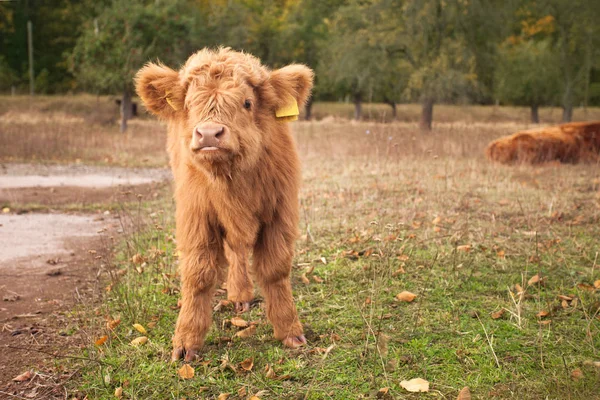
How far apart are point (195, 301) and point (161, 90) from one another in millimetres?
1387

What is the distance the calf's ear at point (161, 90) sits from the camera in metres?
3.20

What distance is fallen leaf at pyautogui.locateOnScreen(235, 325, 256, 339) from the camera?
11.1 feet

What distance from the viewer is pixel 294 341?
322 centimetres

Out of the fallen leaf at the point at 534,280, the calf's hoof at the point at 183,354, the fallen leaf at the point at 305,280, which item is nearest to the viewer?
the calf's hoof at the point at 183,354

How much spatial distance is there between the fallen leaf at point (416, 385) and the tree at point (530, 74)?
3261 centimetres

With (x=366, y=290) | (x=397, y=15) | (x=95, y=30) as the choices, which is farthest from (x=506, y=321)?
(x=95, y=30)

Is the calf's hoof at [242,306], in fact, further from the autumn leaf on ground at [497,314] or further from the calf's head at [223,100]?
the autumn leaf on ground at [497,314]

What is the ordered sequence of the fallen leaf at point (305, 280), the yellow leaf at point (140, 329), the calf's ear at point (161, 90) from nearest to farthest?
the calf's ear at point (161, 90) → the yellow leaf at point (140, 329) → the fallen leaf at point (305, 280)

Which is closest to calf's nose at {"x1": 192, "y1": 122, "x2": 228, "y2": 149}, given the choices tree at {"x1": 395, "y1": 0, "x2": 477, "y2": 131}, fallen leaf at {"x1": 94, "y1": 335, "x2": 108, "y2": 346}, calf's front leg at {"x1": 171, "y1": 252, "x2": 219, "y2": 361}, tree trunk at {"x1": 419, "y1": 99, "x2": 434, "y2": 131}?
calf's front leg at {"x1": 171, "y1": 252, "x2": 219, "y2": 361}

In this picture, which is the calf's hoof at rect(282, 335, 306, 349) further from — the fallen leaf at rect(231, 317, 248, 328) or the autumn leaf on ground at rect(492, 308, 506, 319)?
the autumn leaf on ground at rect(492, 308, 506, 319)

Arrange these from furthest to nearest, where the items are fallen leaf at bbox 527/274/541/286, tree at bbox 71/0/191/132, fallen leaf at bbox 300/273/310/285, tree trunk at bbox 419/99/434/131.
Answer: tree at bbox 71/0/191/132 < tree trunk at bbox 419/99/434/131 < fallen leaf at bbox 300/273/310/285 < fallen leaf at bbox 527/274/541/286

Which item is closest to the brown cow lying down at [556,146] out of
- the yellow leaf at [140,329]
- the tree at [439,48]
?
the tree at [439,48]

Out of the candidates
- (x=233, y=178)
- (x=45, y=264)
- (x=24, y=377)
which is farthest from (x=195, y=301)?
(x=45, y=264)

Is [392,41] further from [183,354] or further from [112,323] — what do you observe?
[183,354]
